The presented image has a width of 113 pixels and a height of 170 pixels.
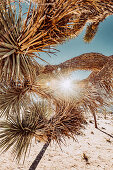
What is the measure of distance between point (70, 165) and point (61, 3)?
11.2 feet

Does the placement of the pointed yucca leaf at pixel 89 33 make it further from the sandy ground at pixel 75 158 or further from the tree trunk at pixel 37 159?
the tree trunk at pixel 37 159

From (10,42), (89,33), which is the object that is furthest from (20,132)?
(89,33)

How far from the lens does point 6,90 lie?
856 mm

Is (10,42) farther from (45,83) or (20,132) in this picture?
(20,132)

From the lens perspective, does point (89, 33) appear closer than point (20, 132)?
No

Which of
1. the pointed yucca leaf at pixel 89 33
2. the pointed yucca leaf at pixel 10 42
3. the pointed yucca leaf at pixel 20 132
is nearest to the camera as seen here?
the pointed yucca leaf at pixel 10 42

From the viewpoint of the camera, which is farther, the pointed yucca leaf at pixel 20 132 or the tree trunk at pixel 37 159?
the tree trunk at pixel 37 159

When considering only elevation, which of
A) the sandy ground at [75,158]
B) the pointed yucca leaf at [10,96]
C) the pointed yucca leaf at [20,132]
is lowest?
the sandy ground at [75,158]

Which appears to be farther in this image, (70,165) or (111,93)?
(70,165)

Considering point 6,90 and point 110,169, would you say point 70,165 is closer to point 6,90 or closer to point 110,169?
point 110,169

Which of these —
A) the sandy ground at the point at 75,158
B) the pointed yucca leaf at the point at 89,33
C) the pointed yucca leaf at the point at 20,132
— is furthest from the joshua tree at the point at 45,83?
the pointed yucca leaf at the point at 89,33

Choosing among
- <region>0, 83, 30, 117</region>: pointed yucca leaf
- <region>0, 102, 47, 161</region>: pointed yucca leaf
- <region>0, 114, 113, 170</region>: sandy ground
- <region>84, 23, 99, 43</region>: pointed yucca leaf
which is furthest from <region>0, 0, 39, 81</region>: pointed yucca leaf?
<region>84, 23, 99, 43</region>: pointed yucca leaf

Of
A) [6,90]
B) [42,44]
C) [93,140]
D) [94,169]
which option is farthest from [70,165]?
[42,44]

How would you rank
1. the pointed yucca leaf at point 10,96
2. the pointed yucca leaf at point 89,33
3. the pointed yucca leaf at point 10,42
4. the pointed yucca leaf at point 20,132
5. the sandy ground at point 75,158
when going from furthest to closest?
the pointed yucca leaf at point 89,33 < the sandy ground at point 75,158 < the pointed yucca leaf at point 20,132 < the pointed yucca leaf at point 10,96 < the pointed yucca leaf at point 10,42
